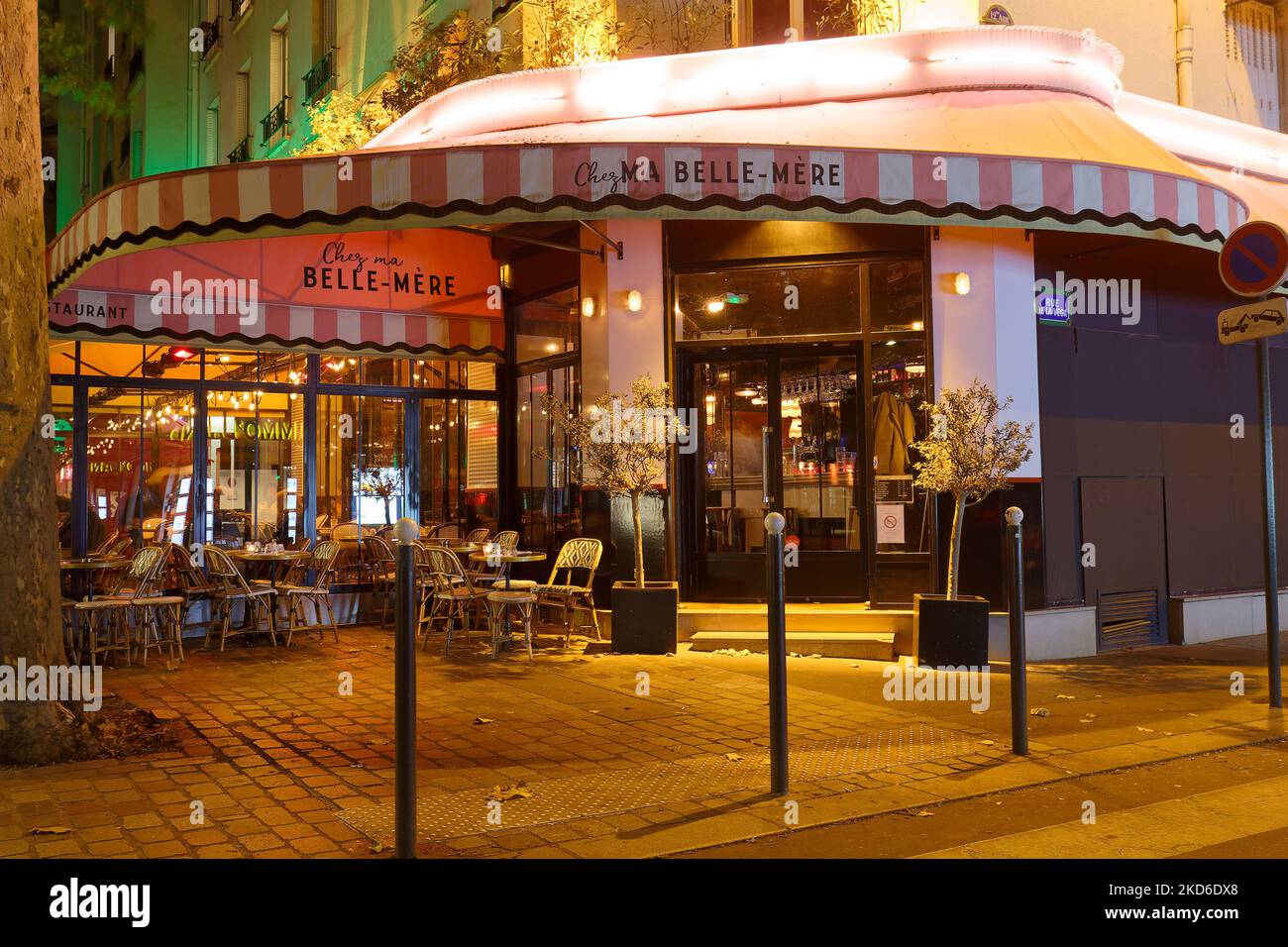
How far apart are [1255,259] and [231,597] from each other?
8696 mm

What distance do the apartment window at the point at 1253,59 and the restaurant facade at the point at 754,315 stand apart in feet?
4.85

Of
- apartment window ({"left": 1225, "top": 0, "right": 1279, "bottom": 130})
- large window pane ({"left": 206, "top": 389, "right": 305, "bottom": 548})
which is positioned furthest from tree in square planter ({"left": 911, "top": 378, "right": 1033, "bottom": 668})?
apartment window ({"left": 1225, "top": 0, "right": 1279, "bottom": 130})

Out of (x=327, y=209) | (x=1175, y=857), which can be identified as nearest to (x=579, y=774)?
(x=1175, y=857)

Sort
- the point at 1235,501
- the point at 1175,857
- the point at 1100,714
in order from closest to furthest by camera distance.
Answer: the point at 1175,857 → the point at 1100,714 → the point at 1235,501

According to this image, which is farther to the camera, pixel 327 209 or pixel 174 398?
pixel 174 398

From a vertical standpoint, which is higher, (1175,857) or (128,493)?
(128,493)

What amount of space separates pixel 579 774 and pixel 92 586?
271 inches

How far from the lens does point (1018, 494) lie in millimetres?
9109

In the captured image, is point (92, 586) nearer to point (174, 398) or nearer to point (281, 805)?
point (174, 398)

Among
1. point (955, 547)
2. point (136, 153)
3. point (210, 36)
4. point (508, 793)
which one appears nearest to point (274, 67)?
point (210, 36)

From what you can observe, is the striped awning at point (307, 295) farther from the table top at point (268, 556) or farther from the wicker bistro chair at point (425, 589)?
the wicker bistro chair at point (425, 589)

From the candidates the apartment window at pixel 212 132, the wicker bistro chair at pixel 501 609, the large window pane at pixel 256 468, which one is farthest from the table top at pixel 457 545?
the apartment window at pixel 212 132

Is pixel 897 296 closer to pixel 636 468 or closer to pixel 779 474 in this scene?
pixel 779 474

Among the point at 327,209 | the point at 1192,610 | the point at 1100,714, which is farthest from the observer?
the point at 1192,610
